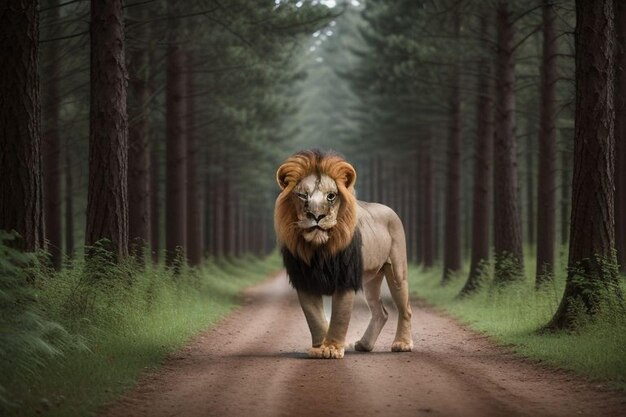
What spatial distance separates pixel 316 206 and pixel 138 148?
9.56 meters

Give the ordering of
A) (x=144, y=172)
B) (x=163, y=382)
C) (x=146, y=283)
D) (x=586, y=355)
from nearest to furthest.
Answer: (x=163, y=382) → (x=586, y=355) → (x=146, y=283) → (x=144, y=172)

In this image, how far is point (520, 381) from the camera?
353 inches

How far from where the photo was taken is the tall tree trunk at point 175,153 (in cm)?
2172

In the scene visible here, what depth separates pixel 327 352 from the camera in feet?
35.0

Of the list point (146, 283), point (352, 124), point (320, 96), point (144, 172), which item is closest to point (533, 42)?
point (144, 172)

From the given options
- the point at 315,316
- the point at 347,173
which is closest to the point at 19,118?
the point at 347,173

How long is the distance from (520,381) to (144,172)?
39.5 ft

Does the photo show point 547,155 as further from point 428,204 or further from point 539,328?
point 428,204

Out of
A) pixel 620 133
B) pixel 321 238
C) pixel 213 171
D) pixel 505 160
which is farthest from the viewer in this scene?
pixel 213 171

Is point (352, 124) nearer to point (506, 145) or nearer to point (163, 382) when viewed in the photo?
point (506, 145)

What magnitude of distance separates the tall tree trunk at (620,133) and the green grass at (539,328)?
4.60ft

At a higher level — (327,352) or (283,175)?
(283,175)

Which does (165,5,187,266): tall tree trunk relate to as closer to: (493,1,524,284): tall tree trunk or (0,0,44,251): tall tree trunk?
(493,1,524,284): tall tree trunk

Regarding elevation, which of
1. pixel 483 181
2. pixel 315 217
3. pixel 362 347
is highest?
pixel 483 181
